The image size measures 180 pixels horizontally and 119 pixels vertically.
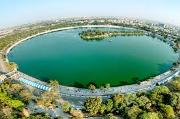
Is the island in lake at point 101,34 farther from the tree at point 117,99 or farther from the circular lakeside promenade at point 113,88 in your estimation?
the tree at point 117,99

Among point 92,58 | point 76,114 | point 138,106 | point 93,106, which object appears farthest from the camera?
point 92,58

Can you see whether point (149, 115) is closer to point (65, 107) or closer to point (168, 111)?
point (168, 111)

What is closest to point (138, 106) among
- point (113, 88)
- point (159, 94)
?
point (159, 94)

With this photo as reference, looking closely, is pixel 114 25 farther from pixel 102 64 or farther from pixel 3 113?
pixel 3 113

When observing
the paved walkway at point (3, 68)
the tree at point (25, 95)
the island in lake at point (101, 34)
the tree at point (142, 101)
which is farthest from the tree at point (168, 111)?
the island in lake at point (101, 34)

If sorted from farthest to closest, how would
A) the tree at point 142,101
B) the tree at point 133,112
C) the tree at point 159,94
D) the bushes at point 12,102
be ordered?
the tree at point 159,94
the tree at point 142,101
the bushes at point 12,102
the tree at point 133,112

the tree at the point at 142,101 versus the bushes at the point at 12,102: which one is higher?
the bushes at the point at 12,102

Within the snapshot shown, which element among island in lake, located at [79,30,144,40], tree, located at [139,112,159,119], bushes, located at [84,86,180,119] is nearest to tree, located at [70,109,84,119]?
bushes, located at [84,86,180,119]
